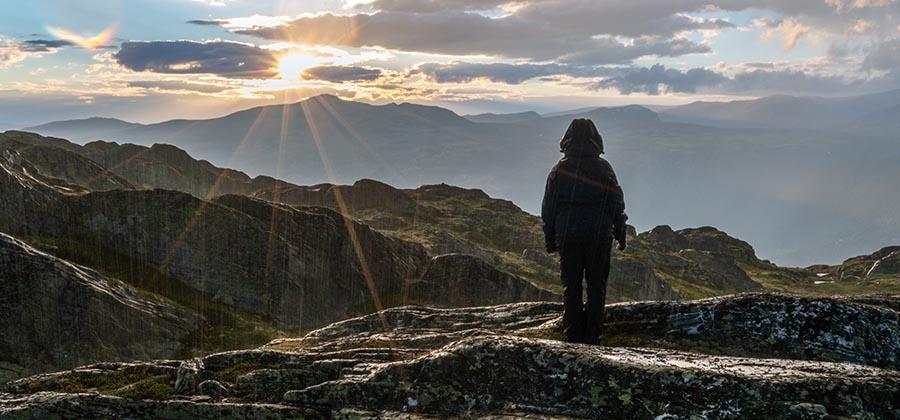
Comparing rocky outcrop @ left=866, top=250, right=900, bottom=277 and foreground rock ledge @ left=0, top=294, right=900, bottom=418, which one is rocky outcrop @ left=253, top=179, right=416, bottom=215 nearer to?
foreground rock ledge @ left=0, top=294, right=900, bottom=418

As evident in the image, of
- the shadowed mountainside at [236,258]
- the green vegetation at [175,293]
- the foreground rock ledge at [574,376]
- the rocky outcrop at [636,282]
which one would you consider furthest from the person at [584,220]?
the rocky outcrop at [636,282]

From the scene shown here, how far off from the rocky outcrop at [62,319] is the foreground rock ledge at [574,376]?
929 inches

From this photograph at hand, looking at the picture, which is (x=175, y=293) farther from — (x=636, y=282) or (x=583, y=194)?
(x=636, y=282)

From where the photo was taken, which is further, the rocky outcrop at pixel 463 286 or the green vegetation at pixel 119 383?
the rocky outcrop at pixel 463 286

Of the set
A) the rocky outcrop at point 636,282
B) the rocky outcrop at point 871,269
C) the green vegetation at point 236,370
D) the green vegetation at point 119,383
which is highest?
Result: the green vegetation at point 236,370

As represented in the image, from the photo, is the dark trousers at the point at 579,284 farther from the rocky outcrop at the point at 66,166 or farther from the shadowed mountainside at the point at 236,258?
the rocky outcrop at the point at 66,166

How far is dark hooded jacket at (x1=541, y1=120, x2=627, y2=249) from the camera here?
15.2 metres

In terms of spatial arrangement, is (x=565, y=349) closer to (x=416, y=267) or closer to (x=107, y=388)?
(x=107, y=388)

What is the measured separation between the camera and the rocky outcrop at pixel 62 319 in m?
32.8

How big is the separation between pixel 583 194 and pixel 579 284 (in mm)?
2618

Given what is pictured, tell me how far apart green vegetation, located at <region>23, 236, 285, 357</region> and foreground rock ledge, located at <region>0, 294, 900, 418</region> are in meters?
28.7

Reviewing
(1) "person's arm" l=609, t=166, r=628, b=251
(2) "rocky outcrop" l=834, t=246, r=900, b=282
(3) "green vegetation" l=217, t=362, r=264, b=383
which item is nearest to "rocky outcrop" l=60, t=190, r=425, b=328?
(3) "green vegetation" l=217, t=362, r=264, b=383

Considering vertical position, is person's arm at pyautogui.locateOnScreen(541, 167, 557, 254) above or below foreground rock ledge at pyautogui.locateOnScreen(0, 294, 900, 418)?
above

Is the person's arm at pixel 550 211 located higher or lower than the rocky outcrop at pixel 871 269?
higher
